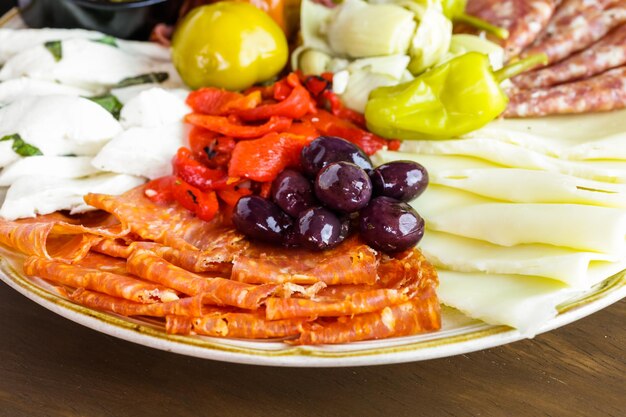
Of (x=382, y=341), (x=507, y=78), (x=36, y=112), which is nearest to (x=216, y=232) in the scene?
(x=382, y=341)

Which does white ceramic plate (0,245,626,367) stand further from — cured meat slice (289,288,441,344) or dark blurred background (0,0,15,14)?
dark blurred background (0,0,15,14)

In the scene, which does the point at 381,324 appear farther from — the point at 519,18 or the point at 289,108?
the point at 519,18

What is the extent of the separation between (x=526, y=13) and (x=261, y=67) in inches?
39.3

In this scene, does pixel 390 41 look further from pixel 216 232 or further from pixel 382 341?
pixel 382 341

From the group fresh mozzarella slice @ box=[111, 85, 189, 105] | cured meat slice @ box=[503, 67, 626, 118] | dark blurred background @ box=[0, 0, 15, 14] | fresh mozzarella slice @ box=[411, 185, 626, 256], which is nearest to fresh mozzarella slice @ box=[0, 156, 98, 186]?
fresh mozzarella slice @ box=[111, 85, 189, 105]

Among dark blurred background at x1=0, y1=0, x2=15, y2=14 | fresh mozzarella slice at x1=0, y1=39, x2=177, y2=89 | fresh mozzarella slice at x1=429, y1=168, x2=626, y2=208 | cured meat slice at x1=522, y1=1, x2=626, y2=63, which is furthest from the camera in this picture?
Result: dark blurred background at x1=0, y1=0, x2=15, y2=14

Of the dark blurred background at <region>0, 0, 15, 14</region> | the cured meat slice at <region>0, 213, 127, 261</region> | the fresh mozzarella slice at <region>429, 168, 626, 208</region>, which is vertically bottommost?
the dark blurred background at <region>0, 0, 15, 14</region>

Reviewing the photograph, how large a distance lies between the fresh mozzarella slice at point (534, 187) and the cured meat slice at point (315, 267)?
1.15 ft

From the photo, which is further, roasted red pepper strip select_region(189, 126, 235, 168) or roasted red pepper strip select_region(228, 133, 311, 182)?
roasted red pepper strip select_region(189, 126, 235, 168)

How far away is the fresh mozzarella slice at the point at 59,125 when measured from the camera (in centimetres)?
192

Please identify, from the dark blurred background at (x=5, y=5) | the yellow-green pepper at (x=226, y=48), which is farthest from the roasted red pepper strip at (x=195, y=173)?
the dark blurred background at (x=5, y=5)

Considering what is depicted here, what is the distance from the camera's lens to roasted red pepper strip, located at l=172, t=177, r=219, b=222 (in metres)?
1.79

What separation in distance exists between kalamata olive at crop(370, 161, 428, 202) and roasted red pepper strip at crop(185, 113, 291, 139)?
0.41m

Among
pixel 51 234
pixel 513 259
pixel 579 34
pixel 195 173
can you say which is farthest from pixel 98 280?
pixel 579 34
